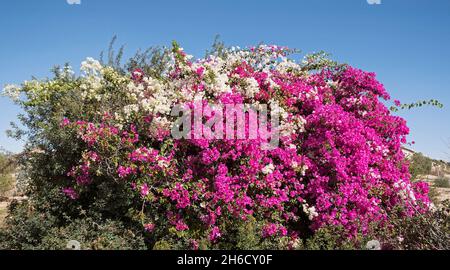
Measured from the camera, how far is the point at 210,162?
7.23 metres

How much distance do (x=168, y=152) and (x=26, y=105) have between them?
11.9ft

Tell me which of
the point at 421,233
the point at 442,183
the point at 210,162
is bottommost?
the point at 421,233

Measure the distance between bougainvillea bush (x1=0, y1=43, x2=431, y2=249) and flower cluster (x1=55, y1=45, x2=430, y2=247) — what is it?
3 cm

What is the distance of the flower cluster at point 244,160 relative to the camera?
7281mm

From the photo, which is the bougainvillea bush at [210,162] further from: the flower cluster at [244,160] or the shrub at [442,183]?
the shrub at [442,183]

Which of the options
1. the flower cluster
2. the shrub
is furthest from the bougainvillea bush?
the shrub

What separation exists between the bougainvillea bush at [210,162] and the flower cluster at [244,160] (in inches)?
1.0

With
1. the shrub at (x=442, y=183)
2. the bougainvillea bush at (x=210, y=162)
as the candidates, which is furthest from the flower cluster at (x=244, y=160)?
the shrub at (x=442, y=183)

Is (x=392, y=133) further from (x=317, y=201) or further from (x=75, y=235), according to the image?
(x=75, y=235)

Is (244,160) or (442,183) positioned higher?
(442,183)

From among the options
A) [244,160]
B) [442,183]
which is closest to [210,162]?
[244,160]

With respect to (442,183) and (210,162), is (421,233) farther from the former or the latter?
(442,183)

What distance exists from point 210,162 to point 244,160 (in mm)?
694
